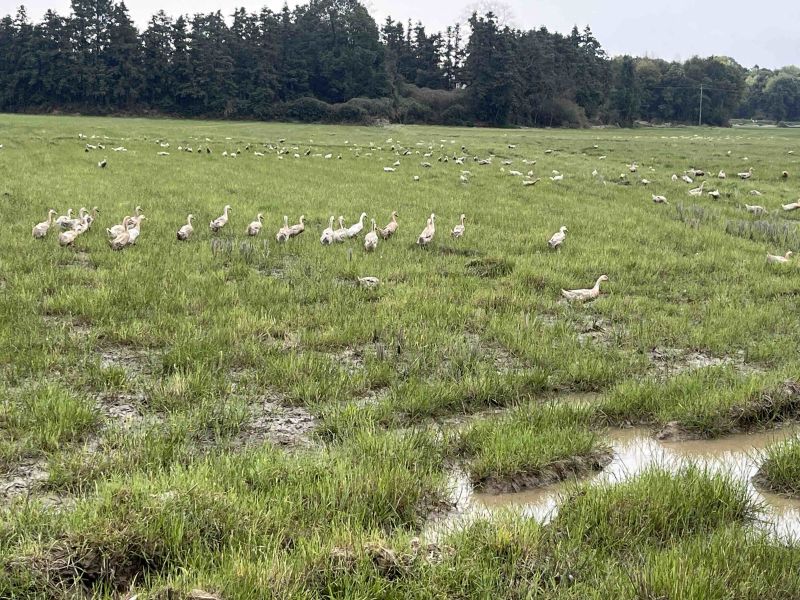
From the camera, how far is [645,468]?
484cm

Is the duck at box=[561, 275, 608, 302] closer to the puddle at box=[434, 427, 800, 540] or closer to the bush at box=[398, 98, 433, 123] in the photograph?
the puddle at box=[434, 427, 800, 540]

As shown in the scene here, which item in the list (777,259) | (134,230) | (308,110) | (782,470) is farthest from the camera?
(308,110)

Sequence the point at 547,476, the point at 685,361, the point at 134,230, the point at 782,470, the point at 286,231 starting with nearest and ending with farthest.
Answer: the point at 782,470 < the point at 547,476 < the point at 685,361 < the point at 134,230 < the point at 286,231

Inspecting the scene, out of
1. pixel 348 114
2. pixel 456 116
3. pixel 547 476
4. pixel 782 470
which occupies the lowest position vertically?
pixel 547 476

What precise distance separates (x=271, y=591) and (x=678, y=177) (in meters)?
25.6

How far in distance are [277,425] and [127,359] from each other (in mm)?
2220

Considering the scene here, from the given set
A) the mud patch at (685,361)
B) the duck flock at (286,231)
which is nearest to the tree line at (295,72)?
the duck flock at (286,231)

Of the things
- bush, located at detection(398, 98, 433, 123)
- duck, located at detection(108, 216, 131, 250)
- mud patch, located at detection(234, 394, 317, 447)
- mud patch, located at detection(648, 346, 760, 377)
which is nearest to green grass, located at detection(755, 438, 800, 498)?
mud patch, located at detection(648, 346, 760, 377)

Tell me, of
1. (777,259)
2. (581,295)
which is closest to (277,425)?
(581,295)

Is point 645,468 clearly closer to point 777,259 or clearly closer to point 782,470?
point 782,470

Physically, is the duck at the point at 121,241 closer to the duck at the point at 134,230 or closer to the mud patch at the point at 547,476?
the duck at the point at 134,230

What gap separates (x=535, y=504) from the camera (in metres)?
4.55

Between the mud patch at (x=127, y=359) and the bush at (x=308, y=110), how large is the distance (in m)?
78.7

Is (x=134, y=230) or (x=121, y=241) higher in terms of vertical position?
(x=134, y=230)
